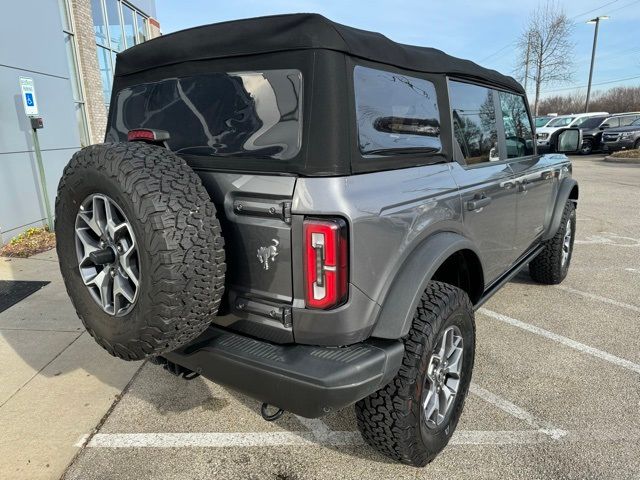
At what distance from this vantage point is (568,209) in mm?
4594

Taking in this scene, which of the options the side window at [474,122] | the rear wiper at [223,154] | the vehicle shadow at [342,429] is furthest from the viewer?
the side window at [474,122]

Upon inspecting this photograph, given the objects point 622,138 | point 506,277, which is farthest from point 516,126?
point 622,138

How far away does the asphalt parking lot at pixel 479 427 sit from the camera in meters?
2.32

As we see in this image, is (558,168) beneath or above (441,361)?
above

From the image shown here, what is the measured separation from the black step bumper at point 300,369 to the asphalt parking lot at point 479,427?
69 centimetres

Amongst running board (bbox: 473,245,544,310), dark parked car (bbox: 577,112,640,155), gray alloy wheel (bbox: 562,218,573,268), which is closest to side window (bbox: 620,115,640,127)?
dark parked car (bbox: 577,112,640,155)

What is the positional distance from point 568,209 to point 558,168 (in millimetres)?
520

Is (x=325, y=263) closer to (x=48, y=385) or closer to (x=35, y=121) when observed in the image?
(x=48, y=385)

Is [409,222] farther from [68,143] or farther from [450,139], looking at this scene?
[68,143]

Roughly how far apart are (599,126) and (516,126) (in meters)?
21.1

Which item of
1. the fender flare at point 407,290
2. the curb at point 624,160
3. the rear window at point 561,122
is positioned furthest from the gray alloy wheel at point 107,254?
the rear window at point 561,122

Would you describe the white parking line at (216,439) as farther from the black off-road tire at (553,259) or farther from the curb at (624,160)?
the curb at (624,160)

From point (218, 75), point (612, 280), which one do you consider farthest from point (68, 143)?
point (612, 280)

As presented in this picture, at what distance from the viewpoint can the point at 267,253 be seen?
1889 mm
